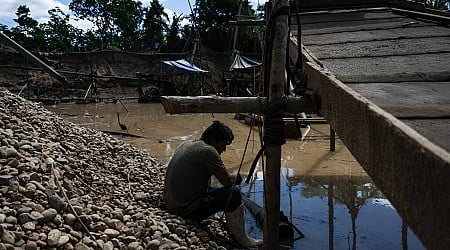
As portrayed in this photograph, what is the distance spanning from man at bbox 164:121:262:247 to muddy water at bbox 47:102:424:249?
31 cm

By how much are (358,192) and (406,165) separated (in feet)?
19.8

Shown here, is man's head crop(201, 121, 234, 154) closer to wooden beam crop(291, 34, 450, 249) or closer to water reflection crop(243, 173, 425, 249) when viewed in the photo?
water reflection crop(243, 173, 425, 249)

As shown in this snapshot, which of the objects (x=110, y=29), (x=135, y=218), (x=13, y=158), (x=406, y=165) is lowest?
(x=135, y=218)

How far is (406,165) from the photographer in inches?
51.6

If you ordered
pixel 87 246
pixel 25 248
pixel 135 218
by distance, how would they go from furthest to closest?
pixel 135 218 < pixel 87 246 < pixel 25 248

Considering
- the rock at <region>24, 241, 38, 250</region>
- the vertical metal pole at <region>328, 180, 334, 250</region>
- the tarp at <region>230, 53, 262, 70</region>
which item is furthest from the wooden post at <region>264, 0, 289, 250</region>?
the tarp at <region>230, 53, 262, 70</region>

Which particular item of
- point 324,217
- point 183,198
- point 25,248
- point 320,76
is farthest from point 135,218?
point 324,217

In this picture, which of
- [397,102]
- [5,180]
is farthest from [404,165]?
[5,180]

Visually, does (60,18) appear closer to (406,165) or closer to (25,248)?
(25,248)

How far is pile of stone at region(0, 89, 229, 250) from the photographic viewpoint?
343 centimetres

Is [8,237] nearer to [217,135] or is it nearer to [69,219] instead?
[69,219]

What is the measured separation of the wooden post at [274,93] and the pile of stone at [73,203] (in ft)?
1.83

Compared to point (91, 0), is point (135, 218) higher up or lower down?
lower down

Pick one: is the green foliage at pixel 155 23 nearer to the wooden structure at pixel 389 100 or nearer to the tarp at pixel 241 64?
the tarp at pixel 241 64
